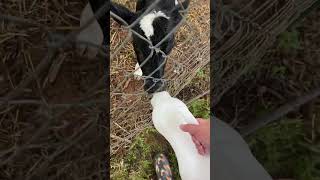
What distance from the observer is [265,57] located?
1604 mm

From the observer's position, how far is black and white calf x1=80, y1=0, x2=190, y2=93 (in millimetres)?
1182

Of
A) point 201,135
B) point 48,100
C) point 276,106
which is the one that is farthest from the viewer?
point 276,106

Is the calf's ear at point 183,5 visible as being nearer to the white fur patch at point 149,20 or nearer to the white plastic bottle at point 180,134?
the white fur patch at point 149,20

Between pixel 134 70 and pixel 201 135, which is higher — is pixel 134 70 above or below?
above

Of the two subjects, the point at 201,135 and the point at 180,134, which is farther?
the point at 180,134

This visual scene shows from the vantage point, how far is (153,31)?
119 centimetres

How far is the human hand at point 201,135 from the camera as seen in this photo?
1.10 m

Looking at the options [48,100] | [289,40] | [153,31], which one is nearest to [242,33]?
[289,40]

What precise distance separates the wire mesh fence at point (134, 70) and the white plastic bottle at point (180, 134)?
190mm

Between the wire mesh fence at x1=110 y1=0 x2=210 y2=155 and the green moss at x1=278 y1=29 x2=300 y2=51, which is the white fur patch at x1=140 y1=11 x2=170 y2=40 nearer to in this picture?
the wire mesh fence at x1=110 y1=0 x2=210 y2=155

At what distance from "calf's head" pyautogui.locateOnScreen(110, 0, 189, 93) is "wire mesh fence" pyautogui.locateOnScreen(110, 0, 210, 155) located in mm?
207

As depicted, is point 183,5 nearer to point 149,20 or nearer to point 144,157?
point 149,20

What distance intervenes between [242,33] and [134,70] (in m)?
0.32

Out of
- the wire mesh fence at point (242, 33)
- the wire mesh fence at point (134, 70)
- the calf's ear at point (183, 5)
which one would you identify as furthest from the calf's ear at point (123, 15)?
the wire mesh fence at point (242, 33)
